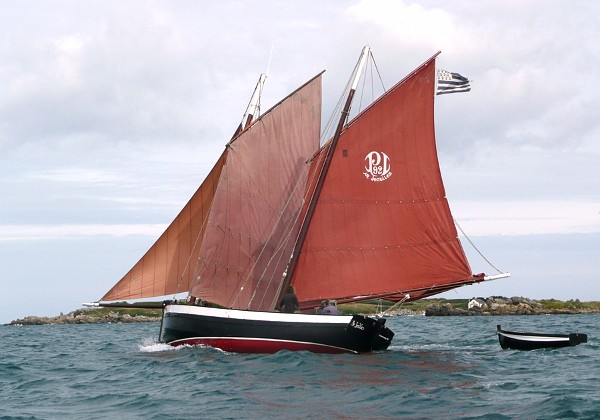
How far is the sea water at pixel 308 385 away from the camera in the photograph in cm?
2133

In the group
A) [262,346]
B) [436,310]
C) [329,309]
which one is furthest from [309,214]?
[436,310]

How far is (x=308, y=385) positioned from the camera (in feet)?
84.5

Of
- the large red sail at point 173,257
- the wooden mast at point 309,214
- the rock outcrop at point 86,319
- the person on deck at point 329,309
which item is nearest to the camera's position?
the person on deck at point 329,309

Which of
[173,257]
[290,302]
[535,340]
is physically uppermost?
[173,257]

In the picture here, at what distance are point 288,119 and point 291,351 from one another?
33.9 feet

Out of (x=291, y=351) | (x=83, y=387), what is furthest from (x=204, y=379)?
(x=291, y=351)

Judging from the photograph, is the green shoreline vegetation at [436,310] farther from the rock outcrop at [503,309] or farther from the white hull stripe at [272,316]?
the white hull stripe at [272,316]

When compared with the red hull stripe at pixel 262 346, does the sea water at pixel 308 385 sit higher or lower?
lower

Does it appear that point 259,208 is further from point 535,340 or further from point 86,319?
point 86,319

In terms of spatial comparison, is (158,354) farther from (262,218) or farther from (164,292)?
(262,218)

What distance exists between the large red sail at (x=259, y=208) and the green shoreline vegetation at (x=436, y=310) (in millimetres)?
60137

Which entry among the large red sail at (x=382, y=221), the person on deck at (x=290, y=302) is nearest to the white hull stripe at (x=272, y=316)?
the person on deck at (x=290, y=302)

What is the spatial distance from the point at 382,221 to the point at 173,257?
402 inches

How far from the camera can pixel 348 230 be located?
119ft
